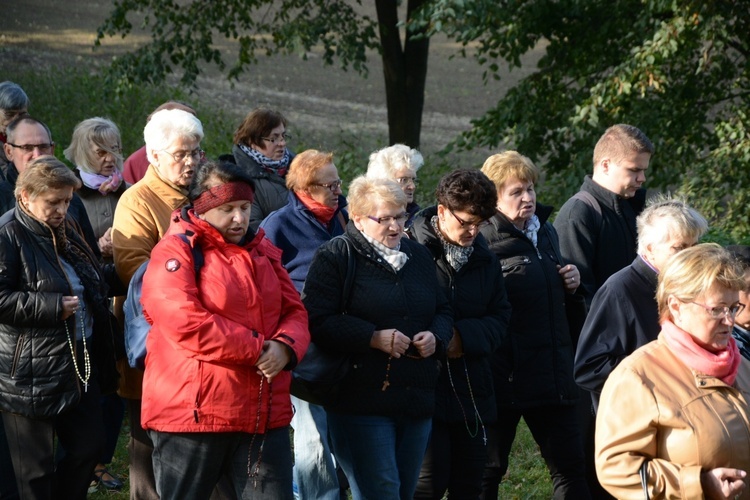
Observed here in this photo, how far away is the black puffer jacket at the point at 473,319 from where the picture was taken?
488cm

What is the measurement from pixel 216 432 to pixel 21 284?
4.13ft

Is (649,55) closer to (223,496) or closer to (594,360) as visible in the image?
(594,360)

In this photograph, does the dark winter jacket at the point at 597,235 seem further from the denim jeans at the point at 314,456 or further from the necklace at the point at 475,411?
the denim jeans at the point at 314,456

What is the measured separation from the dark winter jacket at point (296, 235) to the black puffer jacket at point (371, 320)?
52 centimetres

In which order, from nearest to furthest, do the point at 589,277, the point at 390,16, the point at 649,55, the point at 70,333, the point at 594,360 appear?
the point at 594,360
the point at 70,333
the point at 589,277
the point at 649,55
the point at 390,16

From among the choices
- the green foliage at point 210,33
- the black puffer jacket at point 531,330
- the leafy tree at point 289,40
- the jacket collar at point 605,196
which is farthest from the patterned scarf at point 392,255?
the green foliage at point 210,33

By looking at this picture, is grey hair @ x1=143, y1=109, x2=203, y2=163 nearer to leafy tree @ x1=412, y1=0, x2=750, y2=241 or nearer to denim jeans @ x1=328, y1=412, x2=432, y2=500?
denim jeans @ x1=328, y1=412, x2=432, y2=500

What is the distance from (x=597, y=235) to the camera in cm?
577

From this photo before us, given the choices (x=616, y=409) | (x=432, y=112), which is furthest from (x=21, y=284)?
(x=432, y=112)

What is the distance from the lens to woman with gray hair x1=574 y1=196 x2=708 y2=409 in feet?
14.7

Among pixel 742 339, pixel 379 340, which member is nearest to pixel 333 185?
pixel 379 340

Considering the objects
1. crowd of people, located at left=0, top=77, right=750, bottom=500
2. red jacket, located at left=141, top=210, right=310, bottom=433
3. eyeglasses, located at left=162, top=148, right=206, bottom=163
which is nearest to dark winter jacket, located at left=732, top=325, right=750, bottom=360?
crowd of people, located at left=0, top=77, right=750, bottom=500

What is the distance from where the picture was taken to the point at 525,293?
5.25 metres

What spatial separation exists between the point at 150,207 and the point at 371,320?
4.20ft
